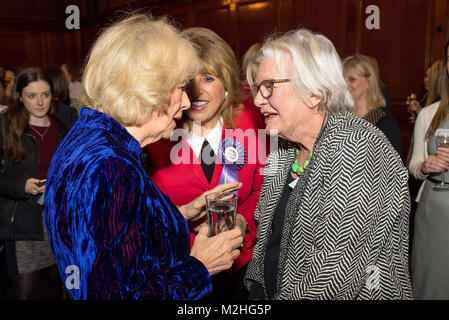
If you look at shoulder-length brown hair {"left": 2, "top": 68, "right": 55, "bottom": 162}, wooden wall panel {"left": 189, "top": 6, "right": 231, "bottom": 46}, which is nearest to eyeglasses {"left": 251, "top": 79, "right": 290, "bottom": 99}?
shoulder-length brown hair {"left": 2, "top": 68, "right": 55, "bottom": 162}

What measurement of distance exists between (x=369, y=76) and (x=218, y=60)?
6.73 ft

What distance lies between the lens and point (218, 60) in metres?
2.07

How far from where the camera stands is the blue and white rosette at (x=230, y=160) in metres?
2.08

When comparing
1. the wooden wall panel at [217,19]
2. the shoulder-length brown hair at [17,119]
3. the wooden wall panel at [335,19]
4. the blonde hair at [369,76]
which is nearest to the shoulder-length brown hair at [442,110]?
the blonde hair at [369,76]

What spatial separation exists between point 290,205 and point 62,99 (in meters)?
2.77

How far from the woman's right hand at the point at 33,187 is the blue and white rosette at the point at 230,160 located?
3.96 ft

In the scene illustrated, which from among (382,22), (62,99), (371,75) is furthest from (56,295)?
(382,22)

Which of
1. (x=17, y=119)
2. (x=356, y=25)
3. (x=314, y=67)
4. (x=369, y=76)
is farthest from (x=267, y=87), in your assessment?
(x=356, y=25)

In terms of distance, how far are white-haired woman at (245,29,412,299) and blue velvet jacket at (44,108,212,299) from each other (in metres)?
0.40

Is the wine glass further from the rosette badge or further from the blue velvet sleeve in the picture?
the blue velvet sleeve

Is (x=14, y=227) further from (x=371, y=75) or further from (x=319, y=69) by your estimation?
(x=371, y=75)

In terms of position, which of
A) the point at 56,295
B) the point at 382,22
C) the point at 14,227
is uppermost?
the point at 382,22

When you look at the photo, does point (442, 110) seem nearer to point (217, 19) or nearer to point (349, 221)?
point (349, 221)
